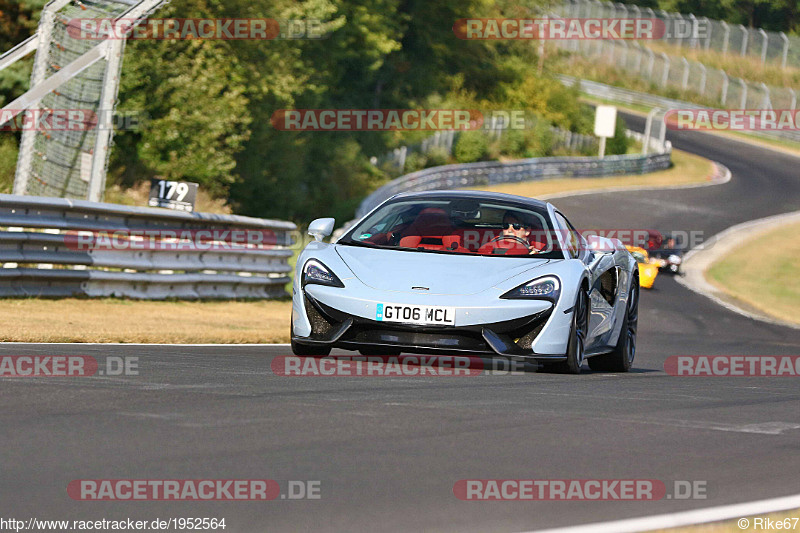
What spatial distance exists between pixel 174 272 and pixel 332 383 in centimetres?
1012

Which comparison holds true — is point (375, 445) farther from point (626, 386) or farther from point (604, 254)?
point (604, 254)

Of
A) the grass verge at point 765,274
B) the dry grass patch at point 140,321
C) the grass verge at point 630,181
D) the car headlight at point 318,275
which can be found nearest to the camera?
the car headlight at point 318,275

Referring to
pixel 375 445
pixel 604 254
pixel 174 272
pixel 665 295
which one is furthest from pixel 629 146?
pixel 375 445

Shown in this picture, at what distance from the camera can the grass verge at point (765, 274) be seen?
28922 mm

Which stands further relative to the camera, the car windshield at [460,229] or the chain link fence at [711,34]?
the chain link fence at [711,34]

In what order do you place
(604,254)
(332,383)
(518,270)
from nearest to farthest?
(332,383) → (518,270) → (604,254)

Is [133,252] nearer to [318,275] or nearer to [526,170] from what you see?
[318,275]

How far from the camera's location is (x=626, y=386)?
9336mm

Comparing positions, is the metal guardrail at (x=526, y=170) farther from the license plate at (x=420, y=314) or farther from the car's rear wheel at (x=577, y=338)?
the license plate at (x=420, y=314)

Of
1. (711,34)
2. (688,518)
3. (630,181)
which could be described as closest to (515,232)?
(688,518)

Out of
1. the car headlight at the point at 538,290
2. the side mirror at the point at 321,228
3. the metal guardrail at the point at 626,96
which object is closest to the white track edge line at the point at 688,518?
the car headlight at the point at 538,290

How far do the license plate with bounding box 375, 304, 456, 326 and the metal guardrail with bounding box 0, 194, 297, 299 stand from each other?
7095mm

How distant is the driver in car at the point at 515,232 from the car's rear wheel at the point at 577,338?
608 millimetres

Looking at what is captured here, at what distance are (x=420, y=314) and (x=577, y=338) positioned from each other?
129cm
